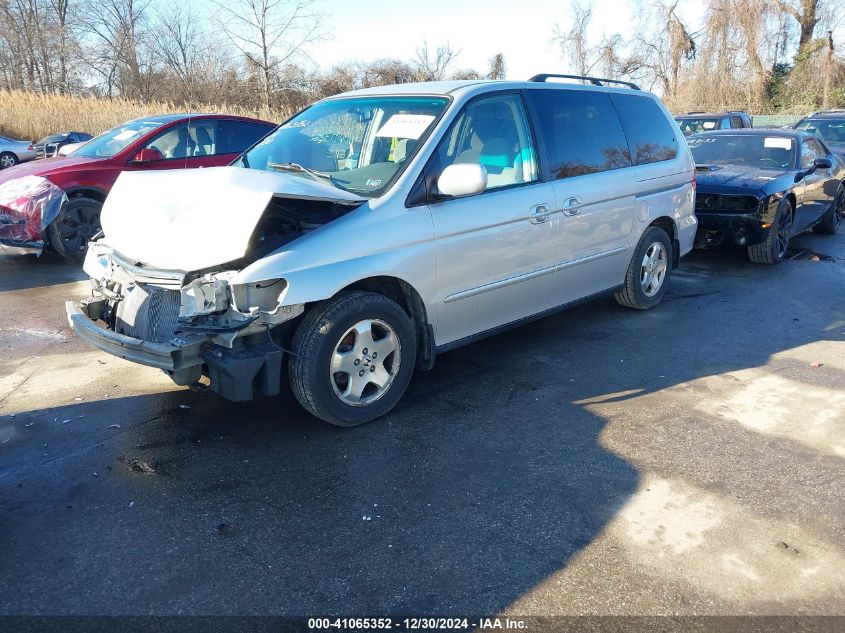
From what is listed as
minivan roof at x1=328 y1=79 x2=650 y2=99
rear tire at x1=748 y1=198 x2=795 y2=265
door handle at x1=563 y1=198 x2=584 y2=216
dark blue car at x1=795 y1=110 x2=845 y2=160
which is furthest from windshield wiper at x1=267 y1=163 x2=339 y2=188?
dark blue car at x1=795 y1=110 x2=845 y2=160

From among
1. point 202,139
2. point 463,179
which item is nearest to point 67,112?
point 202,139

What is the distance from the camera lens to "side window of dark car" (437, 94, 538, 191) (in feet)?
14.5

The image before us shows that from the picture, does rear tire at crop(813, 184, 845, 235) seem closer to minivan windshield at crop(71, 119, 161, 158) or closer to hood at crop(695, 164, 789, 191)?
hood at crop(695, 164, 789, 191)

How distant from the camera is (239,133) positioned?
9.79 metres

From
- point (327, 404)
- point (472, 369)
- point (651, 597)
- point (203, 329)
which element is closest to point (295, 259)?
point (203, 329)

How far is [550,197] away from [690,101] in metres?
31.6

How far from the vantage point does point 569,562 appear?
290 centimetres

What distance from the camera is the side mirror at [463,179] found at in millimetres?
4039

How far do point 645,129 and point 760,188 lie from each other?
278 cm

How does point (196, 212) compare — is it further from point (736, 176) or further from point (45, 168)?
point (736, 176)

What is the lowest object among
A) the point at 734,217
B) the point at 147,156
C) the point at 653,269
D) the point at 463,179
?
the point at 653,269

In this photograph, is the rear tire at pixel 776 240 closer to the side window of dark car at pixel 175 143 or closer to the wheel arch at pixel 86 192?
the side window of dark car at pixel 175 143

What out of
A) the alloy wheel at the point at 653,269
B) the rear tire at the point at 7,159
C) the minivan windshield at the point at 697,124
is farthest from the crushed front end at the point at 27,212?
the rear tire at the point at 7,159

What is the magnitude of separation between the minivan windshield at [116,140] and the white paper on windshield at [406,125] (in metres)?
5.61
